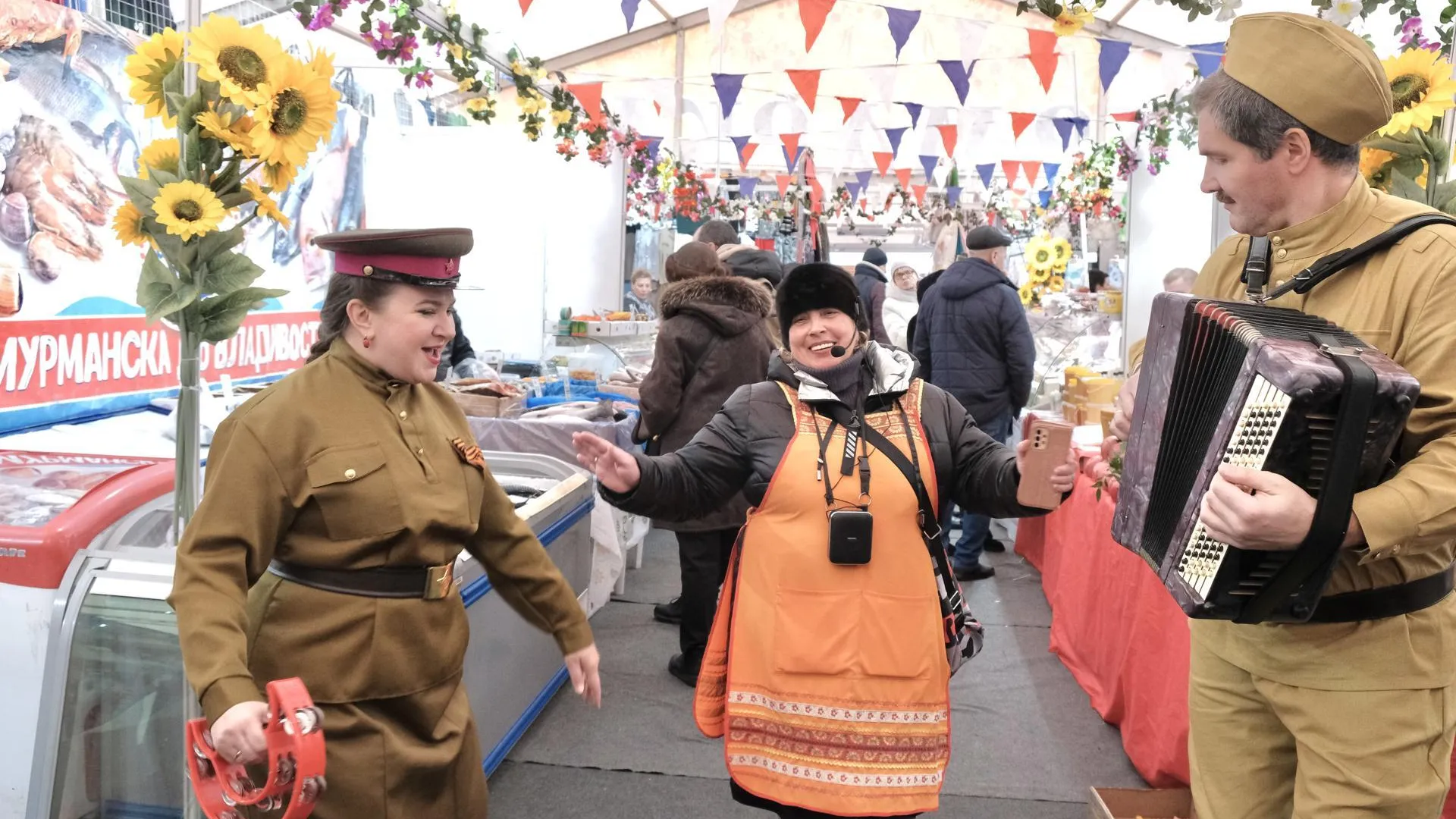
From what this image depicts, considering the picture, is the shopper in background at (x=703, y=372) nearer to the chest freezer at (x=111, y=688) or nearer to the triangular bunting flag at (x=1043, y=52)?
the chest freezer at (x=111, y=688)

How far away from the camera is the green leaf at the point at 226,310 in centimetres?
207

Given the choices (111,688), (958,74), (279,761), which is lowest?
(111,688)

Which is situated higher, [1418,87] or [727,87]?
[727,87]

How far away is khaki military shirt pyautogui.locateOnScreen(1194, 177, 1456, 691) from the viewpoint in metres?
1.48

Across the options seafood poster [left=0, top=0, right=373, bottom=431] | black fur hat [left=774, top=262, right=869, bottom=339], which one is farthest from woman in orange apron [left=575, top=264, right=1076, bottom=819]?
seafood poster [left=0, top=0, right=373, bottom=431]

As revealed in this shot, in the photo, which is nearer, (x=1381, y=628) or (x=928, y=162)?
(x=1381, y=628)

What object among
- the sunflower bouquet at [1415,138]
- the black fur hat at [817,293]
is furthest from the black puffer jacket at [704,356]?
the sunflower bouquet at [1415,138]

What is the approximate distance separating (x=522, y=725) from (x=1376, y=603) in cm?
289

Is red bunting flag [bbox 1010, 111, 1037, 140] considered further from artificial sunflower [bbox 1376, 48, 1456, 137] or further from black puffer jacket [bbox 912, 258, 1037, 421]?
artificial sunflower [bbox 1376, 48, 1456, 137]

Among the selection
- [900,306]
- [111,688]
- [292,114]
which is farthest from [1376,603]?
[900,306]

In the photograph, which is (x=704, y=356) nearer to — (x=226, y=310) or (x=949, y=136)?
(x=226, y=310)

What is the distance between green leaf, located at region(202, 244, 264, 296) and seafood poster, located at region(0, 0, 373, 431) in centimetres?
147

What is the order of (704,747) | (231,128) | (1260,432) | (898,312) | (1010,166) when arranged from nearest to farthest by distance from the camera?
(1260,432) < (231,128) < (704,747) < (898,312) < (1010,166)

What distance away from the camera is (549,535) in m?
3.99
